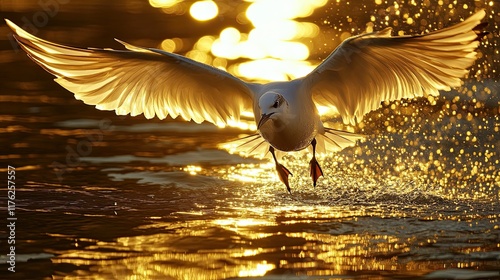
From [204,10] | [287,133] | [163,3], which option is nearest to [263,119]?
[287,133]

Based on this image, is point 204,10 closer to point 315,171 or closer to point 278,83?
point 315,171

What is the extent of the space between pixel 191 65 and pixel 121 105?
944 mm

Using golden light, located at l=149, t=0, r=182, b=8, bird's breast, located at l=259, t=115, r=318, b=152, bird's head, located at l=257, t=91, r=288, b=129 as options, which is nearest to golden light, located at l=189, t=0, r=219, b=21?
golden light, located at l=149, t=0, r=182, b=8

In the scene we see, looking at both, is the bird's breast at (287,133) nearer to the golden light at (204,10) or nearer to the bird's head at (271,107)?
the bird's head at (271,107)

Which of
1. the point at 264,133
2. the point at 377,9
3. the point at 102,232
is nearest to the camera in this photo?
the point at 102,232

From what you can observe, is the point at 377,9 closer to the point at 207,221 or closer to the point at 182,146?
the point at 182,146

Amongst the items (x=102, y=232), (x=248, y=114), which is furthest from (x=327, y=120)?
(x=102, y=232)

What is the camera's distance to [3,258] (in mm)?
8141

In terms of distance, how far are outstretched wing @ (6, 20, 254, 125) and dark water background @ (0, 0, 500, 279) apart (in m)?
0.77

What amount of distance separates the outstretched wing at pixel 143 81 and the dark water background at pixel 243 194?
77cm

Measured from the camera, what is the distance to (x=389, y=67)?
9.38m

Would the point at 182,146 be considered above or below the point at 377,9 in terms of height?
below

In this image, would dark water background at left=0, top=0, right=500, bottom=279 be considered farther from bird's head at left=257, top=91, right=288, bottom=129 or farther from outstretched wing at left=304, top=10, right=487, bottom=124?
outstretched wing at left=304, top=10, right=487, bottom=124

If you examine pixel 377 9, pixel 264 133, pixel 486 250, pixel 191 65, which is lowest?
pixel 486 250
